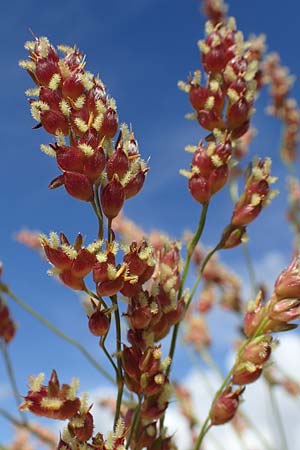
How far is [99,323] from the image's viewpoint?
2.52ft

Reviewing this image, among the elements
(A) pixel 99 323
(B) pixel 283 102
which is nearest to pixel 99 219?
(A) pixel 99 323

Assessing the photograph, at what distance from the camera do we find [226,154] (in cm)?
98

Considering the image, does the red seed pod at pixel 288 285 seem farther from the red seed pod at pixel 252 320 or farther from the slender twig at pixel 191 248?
the slender twig at pixel 191 248

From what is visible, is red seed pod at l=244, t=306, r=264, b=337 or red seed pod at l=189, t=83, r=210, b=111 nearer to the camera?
red seed pod at l=244, t=306, r=264, b=337

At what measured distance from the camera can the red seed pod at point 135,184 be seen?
31.8 inches

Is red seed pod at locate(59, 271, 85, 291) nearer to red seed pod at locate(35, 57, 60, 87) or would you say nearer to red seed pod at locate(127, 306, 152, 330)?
red seed pod at locate(127, 306, 152, 330)

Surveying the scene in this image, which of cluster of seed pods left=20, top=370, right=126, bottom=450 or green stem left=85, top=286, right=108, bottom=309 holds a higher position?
green stem left=85, top=286, right=108, bottom=309

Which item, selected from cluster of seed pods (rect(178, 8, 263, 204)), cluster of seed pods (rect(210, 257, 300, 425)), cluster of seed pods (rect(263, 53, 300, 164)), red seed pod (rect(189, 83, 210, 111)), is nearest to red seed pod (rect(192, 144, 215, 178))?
cluster of seed pods (rect(178, 8, 263, 204))

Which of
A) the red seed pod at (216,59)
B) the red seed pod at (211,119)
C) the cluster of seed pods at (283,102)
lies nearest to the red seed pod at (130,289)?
the red seed pod at (211,119)

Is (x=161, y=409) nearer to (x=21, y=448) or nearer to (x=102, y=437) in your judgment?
(x=102, y=437)

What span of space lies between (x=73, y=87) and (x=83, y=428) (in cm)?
44

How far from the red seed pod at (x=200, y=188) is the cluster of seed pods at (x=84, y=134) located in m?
0.18

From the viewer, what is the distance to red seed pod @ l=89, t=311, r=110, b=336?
77cm

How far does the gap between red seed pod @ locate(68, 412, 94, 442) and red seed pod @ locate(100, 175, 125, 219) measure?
26cm
